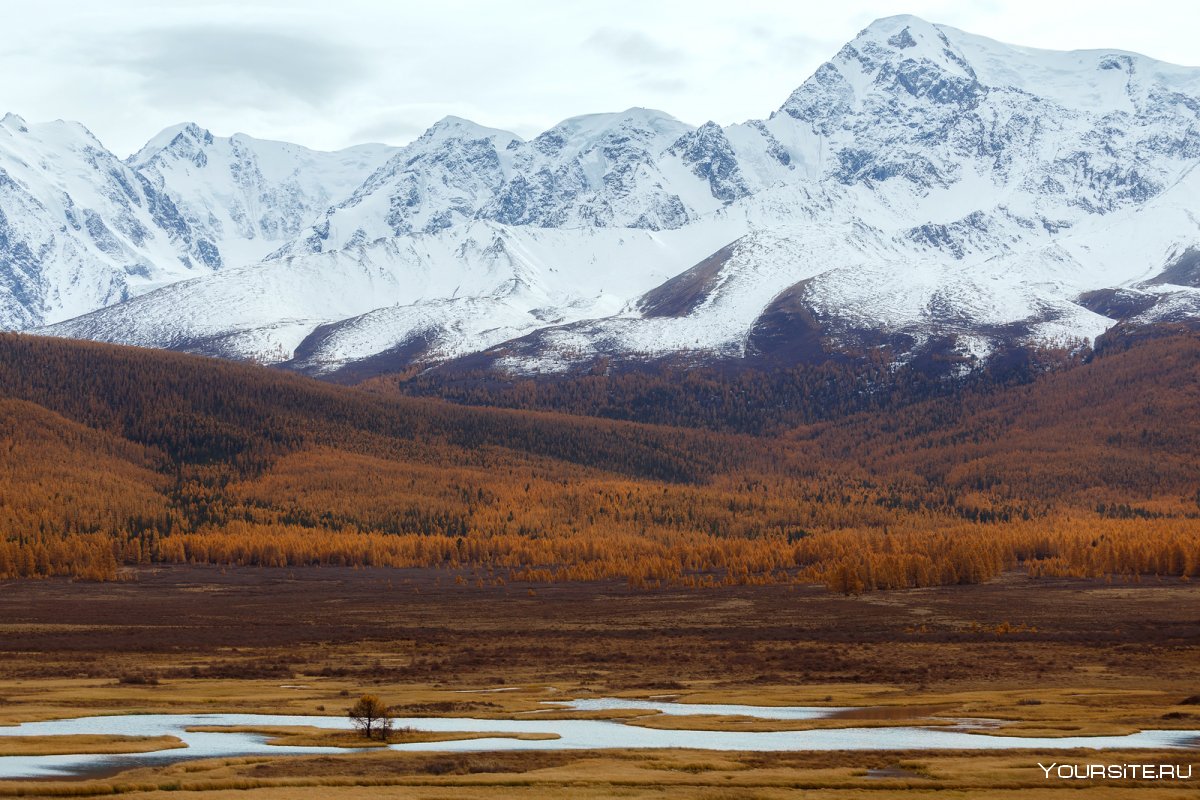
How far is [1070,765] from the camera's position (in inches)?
2741

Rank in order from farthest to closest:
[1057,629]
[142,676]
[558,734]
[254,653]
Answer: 1. [1057,629]
2. [254,653]
3. [142,676]
4. [558,734]

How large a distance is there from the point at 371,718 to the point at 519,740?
742cm

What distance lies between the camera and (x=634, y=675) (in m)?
118

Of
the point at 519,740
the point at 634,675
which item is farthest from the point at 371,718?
the point at 634,675

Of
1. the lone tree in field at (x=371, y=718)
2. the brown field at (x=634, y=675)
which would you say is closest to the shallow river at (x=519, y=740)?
the lone tree in field at (x=371, y=718)

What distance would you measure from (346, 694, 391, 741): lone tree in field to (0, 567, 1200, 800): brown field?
5975 mm

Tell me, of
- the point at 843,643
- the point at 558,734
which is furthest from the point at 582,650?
the point at 558,734

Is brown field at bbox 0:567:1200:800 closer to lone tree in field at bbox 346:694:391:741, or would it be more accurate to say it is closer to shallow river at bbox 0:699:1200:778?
shallow river at bbox 0:699:1200:778

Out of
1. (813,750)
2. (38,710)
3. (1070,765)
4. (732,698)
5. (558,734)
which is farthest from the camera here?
(732,698)

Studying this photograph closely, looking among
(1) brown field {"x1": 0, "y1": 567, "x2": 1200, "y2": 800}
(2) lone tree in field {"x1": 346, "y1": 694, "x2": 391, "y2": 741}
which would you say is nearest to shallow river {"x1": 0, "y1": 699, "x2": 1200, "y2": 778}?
(2) lone tree in field {"x1": 346, "y1": 694, "x2": 391, "y2": 741}

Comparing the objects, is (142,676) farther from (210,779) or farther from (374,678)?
(210,779)

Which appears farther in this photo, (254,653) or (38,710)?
(254,653)

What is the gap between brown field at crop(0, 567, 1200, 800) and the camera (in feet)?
221

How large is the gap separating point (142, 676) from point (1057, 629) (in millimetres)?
83258
